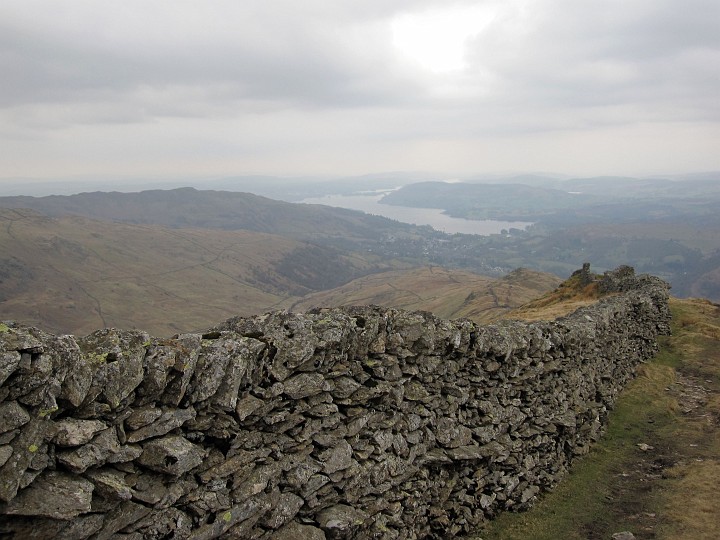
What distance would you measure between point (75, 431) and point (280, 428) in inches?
162

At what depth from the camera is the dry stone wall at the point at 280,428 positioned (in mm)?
7645

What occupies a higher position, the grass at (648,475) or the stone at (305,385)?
the stone at (305,385)

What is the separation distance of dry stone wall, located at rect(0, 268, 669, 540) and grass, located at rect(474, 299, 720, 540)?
3.11ft

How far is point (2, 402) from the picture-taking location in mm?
7152

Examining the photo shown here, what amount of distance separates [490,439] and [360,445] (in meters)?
5.68

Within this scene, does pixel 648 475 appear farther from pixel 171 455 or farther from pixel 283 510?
pixel 171 455

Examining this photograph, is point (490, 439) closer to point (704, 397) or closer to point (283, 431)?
point (283, 431)

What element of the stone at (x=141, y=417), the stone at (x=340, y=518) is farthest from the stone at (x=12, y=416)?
the stone at (x=340, y=518)

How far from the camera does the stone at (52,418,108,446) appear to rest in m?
7.65

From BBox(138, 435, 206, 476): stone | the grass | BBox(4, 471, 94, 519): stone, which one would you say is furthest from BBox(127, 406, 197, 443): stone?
the grass

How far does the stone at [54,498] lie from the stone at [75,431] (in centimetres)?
55

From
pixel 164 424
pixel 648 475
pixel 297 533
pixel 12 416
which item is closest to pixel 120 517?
pixel 164 424

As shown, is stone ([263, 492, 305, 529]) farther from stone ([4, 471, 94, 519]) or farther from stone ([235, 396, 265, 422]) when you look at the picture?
stone ([4, 471, 94, 519])

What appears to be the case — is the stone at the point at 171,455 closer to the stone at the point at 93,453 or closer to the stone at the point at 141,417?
the stone at the point at 141,417
